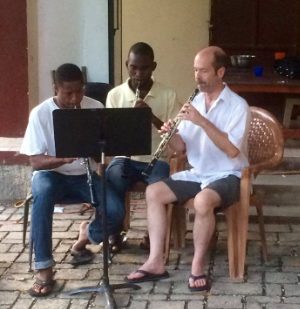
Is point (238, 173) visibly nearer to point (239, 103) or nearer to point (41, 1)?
point (239, 103)

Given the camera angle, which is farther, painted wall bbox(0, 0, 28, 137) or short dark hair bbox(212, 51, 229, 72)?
painted wall bbox(0, 0, 28, 137)

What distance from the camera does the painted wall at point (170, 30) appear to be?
7.41m

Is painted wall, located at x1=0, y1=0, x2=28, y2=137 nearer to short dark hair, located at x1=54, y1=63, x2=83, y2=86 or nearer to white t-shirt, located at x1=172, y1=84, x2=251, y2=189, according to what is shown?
short dark hair, located at x1=54, y1=63, x2=83, y2=86

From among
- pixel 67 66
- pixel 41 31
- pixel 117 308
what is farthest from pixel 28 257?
pixel 41 31

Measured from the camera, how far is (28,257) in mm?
3961

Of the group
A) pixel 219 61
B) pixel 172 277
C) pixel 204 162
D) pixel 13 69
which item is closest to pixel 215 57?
pixel 219 61

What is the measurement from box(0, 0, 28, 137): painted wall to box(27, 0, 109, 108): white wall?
15cm

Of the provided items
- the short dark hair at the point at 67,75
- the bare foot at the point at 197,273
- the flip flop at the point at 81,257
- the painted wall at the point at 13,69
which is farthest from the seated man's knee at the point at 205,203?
the painted wall at the point at 13,69

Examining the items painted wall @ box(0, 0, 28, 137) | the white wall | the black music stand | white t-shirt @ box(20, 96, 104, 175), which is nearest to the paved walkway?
the black music stand

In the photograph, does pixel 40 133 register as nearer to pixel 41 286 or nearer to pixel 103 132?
pixel 103 132

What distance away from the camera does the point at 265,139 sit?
3.92m

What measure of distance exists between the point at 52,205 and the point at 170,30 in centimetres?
448

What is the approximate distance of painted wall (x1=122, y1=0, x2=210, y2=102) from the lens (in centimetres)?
741

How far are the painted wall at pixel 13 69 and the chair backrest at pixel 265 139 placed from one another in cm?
226
